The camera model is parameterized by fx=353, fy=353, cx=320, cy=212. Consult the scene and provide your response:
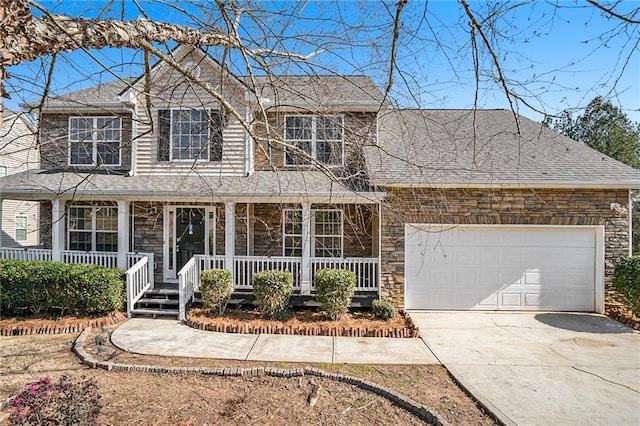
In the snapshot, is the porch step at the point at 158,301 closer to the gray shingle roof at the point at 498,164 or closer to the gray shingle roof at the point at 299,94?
the gray shingle roof at the point at 299,94

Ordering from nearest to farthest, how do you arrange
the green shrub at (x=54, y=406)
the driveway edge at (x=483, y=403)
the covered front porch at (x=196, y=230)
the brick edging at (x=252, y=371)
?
the green shrub at (x=54, y=406) < the driveway edge at (x=483, y=403) < the brick edging at (x=252, y=371) < the covered front porch at (x=196, y=230)

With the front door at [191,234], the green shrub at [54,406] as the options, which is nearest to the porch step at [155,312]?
the front door at [191,234]

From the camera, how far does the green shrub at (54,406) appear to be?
3594mm

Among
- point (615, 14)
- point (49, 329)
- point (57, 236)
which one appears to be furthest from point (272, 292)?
point (615, 14)

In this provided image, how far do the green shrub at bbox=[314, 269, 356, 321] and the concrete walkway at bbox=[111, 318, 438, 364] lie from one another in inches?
32.0

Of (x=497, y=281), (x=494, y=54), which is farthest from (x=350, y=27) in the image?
(x=497, y=281)

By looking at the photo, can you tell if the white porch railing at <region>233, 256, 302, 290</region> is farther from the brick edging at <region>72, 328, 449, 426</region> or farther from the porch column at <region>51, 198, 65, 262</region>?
the porch column at <region>51, 198, 65, 262</region>

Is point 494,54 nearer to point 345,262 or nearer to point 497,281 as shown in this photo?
point 345,262

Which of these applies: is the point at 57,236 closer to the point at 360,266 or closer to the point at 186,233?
the point at 186,233

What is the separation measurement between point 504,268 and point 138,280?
901 centimetres

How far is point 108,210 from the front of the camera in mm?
10641

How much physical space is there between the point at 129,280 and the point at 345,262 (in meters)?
5.10

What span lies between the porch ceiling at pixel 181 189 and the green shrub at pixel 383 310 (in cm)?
235

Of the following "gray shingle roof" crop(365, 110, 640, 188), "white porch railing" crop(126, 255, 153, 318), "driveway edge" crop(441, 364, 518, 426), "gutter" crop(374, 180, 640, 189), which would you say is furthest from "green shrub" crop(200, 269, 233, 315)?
"driveway edge" crop(441, 364, 518, 426)
